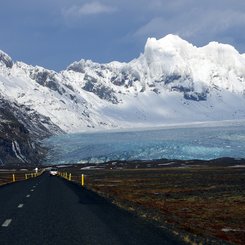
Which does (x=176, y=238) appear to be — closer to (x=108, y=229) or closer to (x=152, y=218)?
(x=108, y=229)

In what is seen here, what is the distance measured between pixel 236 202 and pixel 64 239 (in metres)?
21.5

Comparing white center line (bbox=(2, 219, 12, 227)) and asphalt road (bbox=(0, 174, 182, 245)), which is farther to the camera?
white center line (bbox=(2, 219, 12, 227))

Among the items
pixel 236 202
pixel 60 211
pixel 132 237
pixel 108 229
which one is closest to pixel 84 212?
pixel 60 211

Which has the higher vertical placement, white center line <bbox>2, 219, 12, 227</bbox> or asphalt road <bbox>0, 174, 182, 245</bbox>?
white center line <bbox>2, 219, 12, 227</bbox>

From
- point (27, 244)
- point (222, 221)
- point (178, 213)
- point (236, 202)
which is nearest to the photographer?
point (27, 244)

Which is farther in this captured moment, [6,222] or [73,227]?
[6,222]

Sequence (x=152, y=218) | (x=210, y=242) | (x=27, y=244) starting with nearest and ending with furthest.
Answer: (x=27, y=244) → (x=210, y=242) → (x=152, y=218)

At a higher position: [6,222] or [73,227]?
[6,222]

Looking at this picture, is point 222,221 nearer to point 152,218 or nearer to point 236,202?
point 152,218

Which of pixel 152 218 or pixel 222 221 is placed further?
pixel 222 221

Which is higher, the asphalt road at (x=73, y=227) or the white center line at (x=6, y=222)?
the white center line at (x=6, y=222)

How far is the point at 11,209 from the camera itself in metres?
24.7

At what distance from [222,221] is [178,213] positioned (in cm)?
385

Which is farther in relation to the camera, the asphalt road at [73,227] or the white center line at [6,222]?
the white center line at [6,222]
